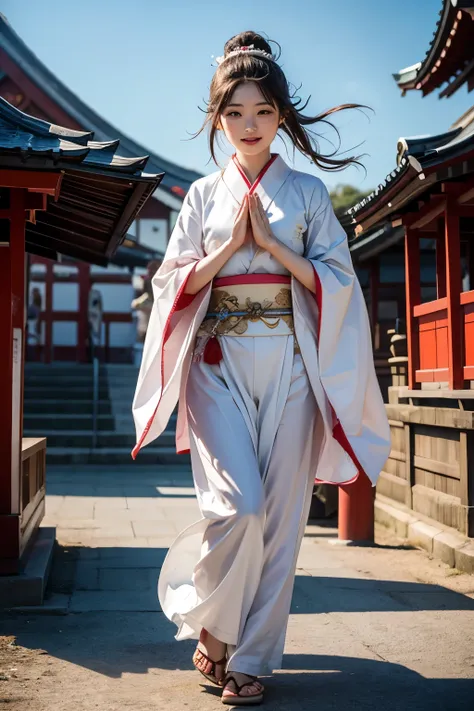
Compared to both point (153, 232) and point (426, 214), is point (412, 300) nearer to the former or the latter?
point (426, 214)

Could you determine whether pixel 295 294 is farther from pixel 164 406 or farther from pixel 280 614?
pixel 280 614

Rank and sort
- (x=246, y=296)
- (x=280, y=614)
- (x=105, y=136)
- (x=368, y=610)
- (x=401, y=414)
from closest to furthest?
(x=280, y=614), (x=246, y=296), (x=368, y=610), (x=401, y=414), (x=105, y=136)

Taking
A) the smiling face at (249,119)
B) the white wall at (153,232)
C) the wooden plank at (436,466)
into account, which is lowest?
the wooden plank at (436,466)

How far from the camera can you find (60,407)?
57.8 ft

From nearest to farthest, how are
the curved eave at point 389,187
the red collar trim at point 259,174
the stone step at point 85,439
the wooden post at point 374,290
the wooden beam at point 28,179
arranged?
the red collar trim at point 259,174 < the wooden beam at point 28,179 < the curved eave at point 389,187 < the wooden post at point 374,290 < the stone step at point 85,439

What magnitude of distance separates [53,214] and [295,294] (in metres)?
3.66

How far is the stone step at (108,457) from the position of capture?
581 inches

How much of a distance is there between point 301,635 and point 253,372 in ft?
5.28

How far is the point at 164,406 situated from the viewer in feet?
12.6

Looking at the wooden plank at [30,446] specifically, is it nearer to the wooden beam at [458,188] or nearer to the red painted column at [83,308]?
the wooden beam at [458,188]

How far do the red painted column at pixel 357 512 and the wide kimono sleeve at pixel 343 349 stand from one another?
12.5ft

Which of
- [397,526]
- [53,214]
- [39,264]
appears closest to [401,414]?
[397,526]

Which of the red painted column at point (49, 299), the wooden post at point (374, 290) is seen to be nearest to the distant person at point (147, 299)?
the red painted column at point (49, 299)

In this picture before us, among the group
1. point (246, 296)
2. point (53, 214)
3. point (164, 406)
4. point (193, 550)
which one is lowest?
point (193, 550)
